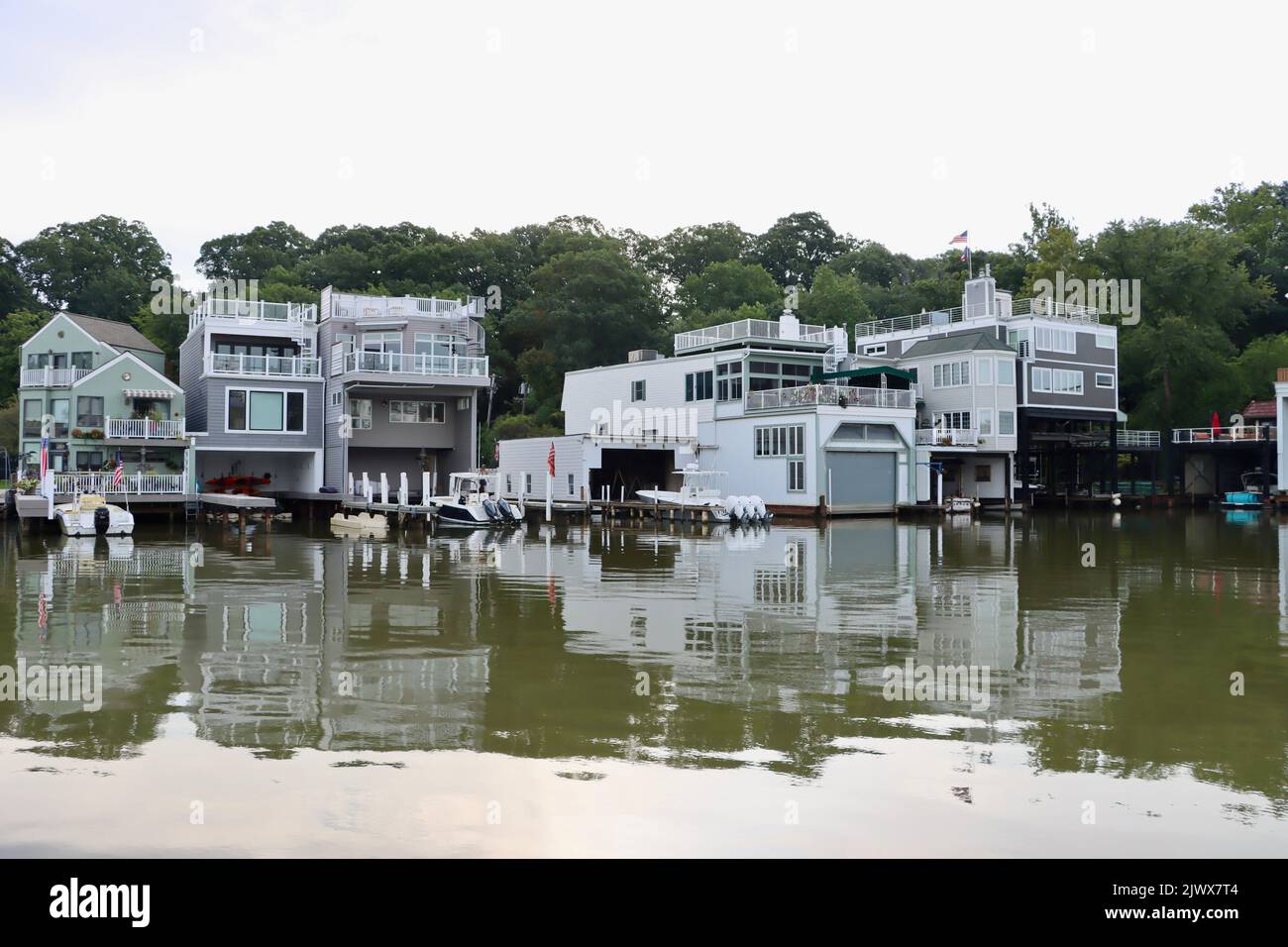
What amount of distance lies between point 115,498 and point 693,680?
110ft

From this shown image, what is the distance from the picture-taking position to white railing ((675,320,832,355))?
4909 cm

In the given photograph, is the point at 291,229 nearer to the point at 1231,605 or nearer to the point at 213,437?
the point at 213,437

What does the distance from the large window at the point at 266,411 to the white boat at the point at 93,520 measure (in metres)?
11.3

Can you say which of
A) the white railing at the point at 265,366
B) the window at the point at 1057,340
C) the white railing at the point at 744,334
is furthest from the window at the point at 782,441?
the white railing at the point at 265,366

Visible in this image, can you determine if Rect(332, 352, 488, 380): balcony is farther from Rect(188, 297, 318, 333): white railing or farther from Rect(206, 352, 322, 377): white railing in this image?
Rect(188, 297, 318, 333): white railing

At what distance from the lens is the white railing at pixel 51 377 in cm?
4397

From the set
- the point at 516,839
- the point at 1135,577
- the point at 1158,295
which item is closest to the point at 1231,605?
the point at 1135,577

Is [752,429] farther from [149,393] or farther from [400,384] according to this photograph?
[149,393]

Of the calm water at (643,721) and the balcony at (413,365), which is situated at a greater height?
the balcony at (413,365)

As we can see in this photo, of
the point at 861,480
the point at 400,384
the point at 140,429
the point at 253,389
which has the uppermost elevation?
the point at 400,384

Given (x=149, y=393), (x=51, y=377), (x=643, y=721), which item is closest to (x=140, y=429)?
(x=149, y=393)

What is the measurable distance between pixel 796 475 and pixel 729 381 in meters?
6.21

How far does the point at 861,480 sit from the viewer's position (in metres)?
46.3

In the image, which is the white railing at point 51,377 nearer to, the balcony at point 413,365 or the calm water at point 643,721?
the balcony at point 413,365
